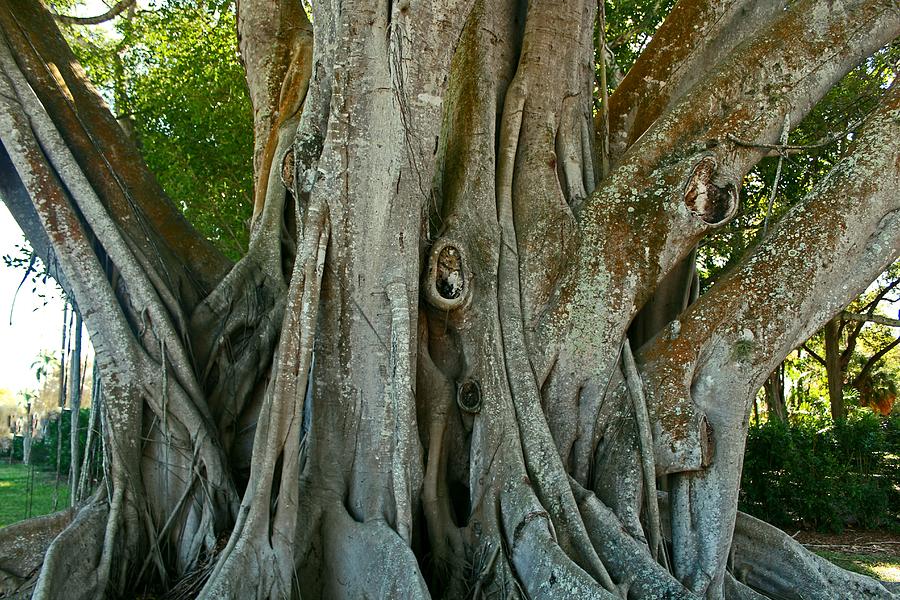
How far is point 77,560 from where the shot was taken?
13.1 ft

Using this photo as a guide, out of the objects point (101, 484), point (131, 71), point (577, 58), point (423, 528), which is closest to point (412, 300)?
point (423, 528)

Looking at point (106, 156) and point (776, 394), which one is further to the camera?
point (776, 394)

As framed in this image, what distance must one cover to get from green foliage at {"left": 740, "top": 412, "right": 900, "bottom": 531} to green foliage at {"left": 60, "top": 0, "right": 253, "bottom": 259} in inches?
258

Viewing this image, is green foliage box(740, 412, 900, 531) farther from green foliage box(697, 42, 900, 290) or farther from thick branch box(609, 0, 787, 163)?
thick branch box(609, 0, 787, 163)

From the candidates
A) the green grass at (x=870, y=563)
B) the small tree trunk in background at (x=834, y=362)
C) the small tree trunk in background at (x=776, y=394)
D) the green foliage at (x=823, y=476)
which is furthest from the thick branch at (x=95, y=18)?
the small tree trunk in background at (x=834, y=362)

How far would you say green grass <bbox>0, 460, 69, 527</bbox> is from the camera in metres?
8.73

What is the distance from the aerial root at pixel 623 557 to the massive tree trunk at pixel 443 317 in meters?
0.02

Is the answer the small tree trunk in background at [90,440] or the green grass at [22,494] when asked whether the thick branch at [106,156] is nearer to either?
the small tree trunk in background at [90,440]

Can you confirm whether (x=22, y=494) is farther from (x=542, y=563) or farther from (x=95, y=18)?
(x=542, y=563)

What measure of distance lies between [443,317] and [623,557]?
1.65 metres

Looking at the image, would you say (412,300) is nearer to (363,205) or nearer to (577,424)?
(363,205)

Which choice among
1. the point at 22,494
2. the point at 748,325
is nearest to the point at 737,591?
the point at 748,325

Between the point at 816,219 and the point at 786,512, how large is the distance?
532 centimetres

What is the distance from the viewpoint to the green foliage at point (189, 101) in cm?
965
